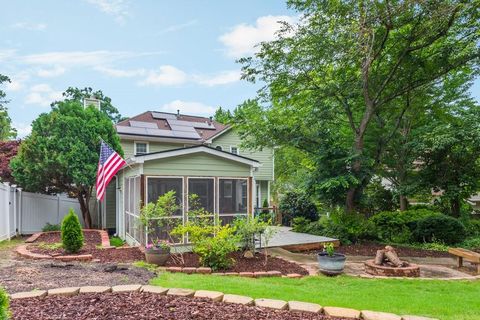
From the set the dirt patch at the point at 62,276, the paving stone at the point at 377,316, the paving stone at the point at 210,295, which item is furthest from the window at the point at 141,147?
the paving stone at the point at 377,316

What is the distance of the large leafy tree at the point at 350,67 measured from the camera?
10117 mm

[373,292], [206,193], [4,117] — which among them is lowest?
[373,292]

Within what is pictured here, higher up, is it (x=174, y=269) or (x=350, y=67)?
(x=350, y=67)

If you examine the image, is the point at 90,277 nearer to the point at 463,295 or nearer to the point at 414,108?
the point at 463,295

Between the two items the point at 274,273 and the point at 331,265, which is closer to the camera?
the point at 274,273

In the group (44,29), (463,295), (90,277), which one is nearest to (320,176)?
(463,295)

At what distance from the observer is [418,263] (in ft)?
28.0

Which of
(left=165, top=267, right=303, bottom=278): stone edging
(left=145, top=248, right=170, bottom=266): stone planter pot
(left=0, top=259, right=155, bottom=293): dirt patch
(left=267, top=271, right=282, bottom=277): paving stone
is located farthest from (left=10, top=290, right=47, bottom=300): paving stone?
(left=267, top=271, right=282, bottom=277): paving stone

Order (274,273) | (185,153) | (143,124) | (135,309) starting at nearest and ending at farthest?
1. (135,309)
2. (274,273)
3. (185,153)
4. (143,124)

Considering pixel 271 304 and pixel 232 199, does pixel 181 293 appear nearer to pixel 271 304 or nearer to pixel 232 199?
pixel 271 304

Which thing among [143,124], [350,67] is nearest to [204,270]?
[350,67]

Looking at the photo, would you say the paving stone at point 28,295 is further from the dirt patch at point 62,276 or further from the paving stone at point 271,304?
the paving stone at point 271,304

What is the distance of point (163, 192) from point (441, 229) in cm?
931

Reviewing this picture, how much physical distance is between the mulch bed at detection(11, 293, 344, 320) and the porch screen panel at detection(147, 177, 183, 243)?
185 inches
